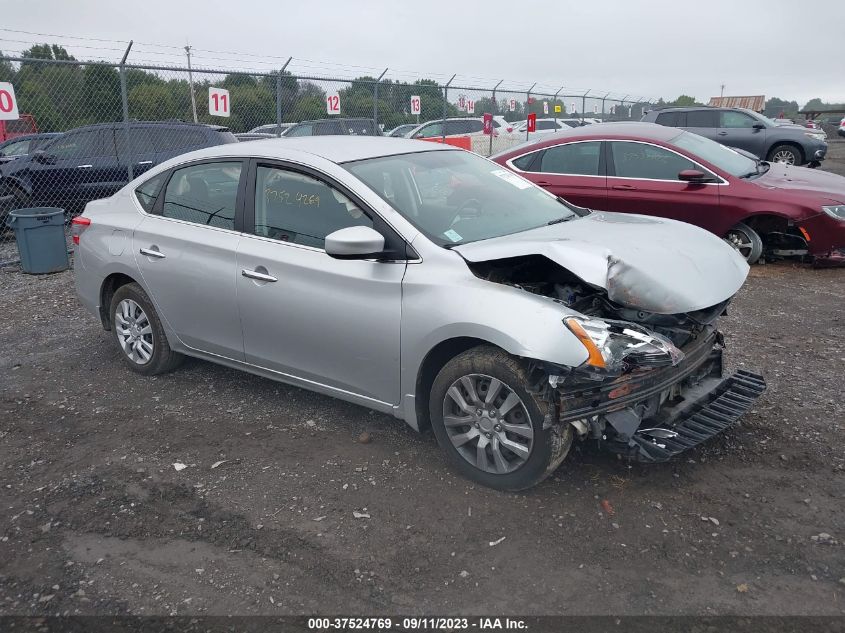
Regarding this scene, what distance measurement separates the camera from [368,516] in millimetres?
3521

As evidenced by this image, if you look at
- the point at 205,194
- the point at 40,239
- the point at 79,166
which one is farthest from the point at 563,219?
the point at 79,166

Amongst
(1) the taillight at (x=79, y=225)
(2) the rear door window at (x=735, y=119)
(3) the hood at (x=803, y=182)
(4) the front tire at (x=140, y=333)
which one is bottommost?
(4) the front tire at (x=140, y=333)

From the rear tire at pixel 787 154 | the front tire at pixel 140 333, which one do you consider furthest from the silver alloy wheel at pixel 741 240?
the rear tire at pixel 787 154

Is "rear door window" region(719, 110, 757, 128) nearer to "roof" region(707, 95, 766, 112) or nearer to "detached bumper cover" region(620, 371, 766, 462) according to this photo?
"detached bumper cover" region(620, 371, 766, 462)

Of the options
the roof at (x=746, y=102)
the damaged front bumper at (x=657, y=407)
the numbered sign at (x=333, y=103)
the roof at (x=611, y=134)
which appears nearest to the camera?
the damaged front bumper at (x=657, y=407)

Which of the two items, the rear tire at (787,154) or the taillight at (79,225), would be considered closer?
the taillight at (79,225)

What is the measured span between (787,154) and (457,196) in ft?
49.3

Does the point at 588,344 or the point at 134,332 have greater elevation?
the point at 588,344

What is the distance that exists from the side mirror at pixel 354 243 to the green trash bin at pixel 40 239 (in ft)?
21.9

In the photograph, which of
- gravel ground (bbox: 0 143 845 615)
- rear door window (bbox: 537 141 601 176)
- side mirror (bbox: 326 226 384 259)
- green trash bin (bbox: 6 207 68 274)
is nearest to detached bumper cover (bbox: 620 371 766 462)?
gravel ground (bbox: 0 143 845 615)

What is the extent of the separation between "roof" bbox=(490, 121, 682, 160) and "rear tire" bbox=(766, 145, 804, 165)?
30.3 ft

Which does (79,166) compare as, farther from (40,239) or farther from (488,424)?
(488,424)

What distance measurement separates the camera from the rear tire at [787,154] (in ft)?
53.7

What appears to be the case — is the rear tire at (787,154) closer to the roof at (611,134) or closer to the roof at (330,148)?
the roof at (611,134)
